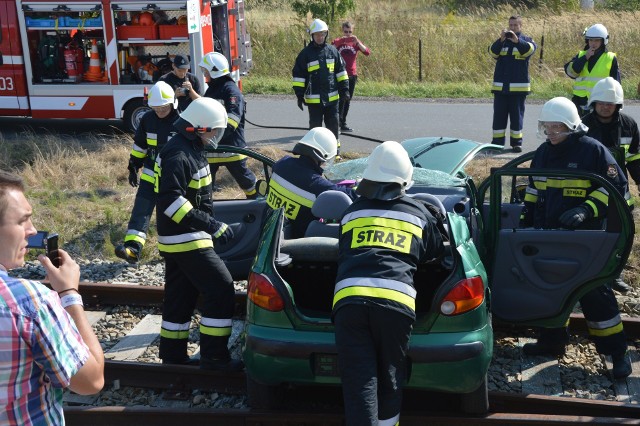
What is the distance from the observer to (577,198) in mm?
5840

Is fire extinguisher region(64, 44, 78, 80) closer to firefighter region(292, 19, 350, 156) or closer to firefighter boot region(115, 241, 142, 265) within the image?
firefighter region(292, 19, 350, 156)

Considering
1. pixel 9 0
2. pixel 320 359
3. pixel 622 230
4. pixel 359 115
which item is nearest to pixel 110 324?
pixel 320 359

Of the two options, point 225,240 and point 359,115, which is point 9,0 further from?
point 225,240

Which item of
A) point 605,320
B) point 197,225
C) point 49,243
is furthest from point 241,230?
point 49,243

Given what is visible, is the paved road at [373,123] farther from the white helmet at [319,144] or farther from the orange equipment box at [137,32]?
the white helmet at [319,144]

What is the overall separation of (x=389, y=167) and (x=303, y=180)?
1407 millimetres

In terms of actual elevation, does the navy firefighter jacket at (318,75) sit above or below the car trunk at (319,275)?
above

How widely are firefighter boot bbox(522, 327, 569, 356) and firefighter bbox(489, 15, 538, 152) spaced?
22.5 ft

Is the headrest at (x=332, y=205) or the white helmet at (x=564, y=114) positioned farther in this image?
the white helmet at (x=564, y=114)

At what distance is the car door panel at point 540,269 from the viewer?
211 inches

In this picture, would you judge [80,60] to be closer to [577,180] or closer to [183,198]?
[183,198]

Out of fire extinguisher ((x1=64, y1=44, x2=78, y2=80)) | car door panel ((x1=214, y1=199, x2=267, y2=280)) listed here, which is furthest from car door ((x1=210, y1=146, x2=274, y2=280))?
fire extinguisher ((x1=64, y1=44, x2=78, y2=80))

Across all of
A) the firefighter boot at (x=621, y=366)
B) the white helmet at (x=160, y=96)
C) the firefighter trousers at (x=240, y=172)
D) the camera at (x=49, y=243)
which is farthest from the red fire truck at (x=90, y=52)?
the camera at (x=49, y=243)

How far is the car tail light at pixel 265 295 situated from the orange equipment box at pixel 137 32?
945 cm
